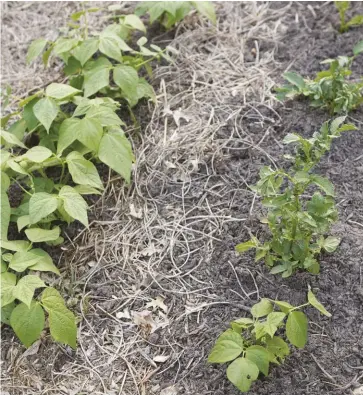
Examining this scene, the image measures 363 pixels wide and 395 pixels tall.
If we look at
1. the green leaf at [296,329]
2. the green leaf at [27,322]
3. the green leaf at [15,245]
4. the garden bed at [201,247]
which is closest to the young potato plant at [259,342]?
the green leaf at [296,329]

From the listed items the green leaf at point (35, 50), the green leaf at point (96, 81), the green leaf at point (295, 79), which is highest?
the green leaf at point (35, 50)

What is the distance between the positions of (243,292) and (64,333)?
0.60 m

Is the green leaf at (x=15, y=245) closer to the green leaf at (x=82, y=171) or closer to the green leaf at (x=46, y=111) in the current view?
the green leaf at (x=82, y=171)

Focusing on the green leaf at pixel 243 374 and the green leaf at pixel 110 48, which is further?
the green leaf at pixel 110 48

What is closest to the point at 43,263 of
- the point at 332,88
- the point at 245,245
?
the point at 245,245

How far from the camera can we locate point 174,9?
2.68 m

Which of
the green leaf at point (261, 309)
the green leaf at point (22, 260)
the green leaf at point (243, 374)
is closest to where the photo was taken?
the green leaf at point (243, 374)

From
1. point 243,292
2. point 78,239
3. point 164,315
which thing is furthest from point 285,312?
point 78,239

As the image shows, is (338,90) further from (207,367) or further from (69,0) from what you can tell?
(69,0)

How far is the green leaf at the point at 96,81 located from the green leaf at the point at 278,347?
1.22m

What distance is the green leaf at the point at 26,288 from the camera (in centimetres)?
198

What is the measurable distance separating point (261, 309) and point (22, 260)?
847 mm

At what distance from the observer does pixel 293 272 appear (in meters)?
2.06

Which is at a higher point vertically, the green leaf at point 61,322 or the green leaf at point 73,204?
the green leaf at point 73,204
